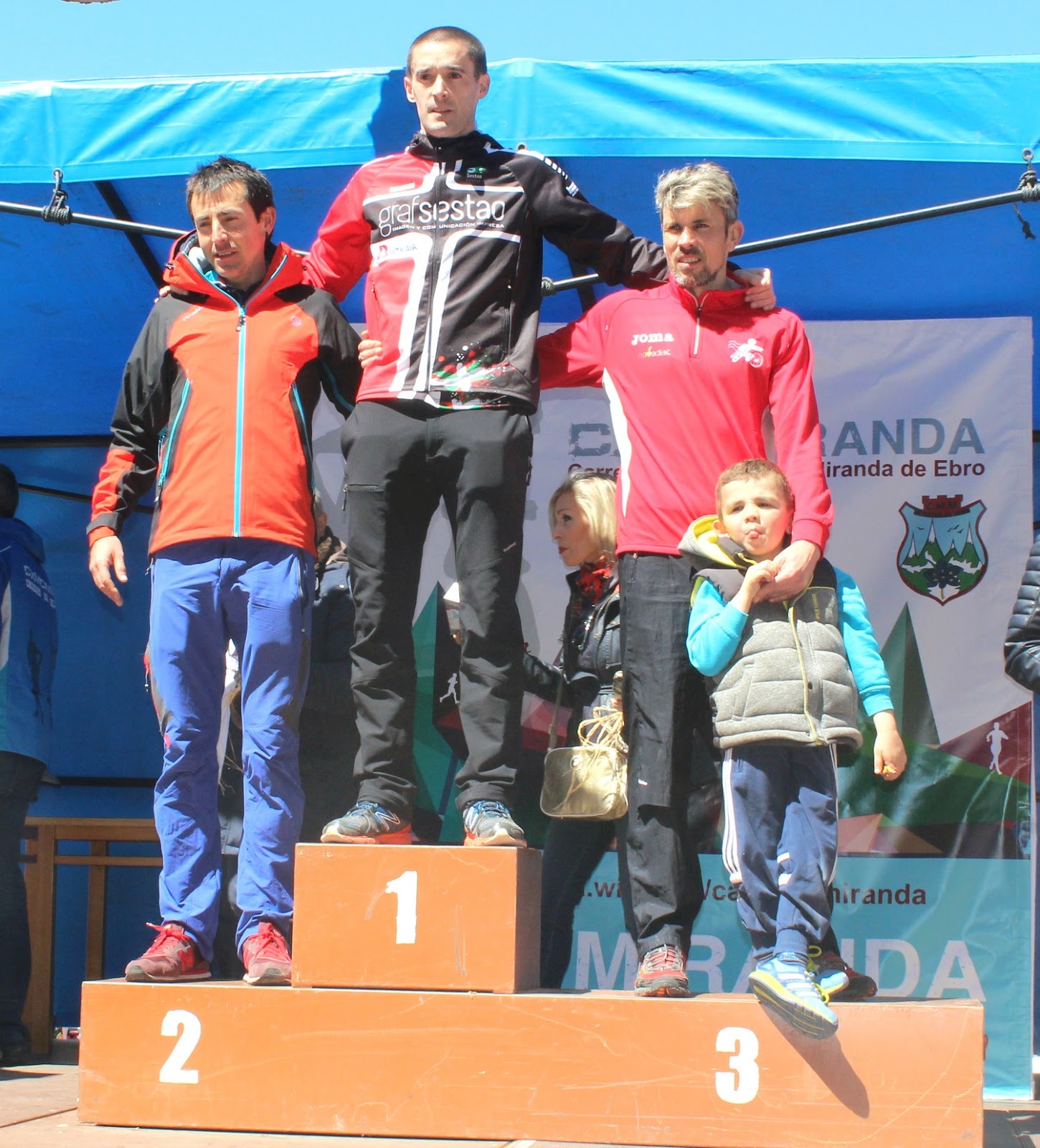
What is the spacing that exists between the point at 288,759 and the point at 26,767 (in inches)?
63.6

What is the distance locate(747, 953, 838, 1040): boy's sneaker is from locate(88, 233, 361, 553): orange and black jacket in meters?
1.43

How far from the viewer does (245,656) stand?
126 inches

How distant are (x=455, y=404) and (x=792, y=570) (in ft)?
2.83

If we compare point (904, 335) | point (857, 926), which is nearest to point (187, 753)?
point (857, 926)

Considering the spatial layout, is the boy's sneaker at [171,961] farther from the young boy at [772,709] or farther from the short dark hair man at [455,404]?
the young boy at [772,709]

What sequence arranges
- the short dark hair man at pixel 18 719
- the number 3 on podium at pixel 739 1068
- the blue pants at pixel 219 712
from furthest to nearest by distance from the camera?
1. the short dark hair man at pixel 18 719
2. the blue pants at pixel 219 712
3. the number 3 on podium at pixel 739 1068

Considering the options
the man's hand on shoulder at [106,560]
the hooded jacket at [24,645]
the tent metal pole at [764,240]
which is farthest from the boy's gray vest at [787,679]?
the hooded jacket at [24,645]

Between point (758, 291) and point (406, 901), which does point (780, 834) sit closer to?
point (406, 901)

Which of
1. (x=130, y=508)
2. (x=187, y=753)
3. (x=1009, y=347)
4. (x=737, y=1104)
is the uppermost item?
(x=1009, y=347)

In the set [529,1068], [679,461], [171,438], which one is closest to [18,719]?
[171,438]

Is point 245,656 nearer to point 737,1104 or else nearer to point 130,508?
point 130,508

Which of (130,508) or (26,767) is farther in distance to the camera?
(26,767)

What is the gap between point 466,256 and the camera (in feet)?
10.7

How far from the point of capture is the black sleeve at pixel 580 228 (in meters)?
3.32
